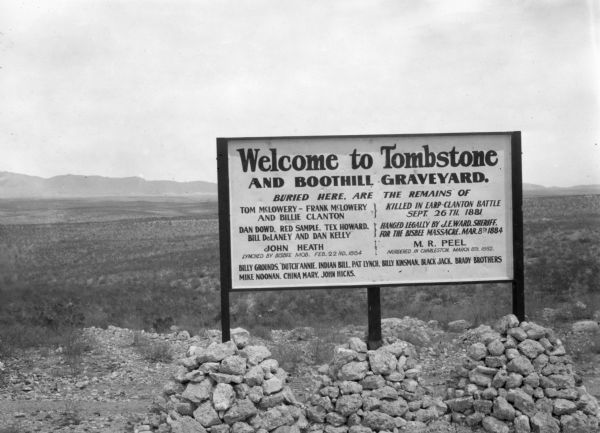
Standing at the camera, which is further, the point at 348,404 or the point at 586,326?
the point at 586,326

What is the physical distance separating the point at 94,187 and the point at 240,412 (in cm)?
16706

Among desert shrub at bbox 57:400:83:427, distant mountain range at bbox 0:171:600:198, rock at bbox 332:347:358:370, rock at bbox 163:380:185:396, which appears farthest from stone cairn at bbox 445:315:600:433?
distant mountain range at bbox 0:171:600:198

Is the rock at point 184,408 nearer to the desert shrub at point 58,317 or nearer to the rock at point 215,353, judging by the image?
the rock at point 215,353

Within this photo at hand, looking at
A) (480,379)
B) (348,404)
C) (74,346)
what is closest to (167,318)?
(74,346)

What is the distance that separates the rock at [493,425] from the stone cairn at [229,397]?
2.02m

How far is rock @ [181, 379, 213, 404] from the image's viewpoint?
6043 millimetres

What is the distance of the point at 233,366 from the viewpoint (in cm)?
615

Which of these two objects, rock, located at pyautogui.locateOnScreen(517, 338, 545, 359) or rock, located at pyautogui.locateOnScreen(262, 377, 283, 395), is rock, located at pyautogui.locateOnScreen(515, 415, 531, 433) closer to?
rock, located at pyautogui.locateOnScreen(517, 338, 545, 359)

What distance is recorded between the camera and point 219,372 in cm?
623

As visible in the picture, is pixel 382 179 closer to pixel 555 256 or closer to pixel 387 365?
pixel 387 365

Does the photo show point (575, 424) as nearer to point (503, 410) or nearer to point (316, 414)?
point (503, 410)

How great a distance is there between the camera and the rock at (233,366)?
20.2 ft

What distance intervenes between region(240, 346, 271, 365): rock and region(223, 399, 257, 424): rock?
0.51m

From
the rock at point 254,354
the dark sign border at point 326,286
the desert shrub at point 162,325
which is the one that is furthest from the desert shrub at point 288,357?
the desert shrub at point 162,325
